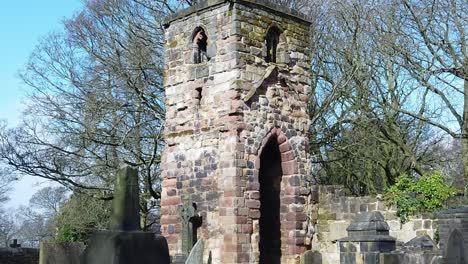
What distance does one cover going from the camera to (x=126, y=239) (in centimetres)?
432

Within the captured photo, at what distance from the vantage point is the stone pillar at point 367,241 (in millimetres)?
11820

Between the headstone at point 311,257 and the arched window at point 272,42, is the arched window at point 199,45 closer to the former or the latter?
the arched window at point 272,42

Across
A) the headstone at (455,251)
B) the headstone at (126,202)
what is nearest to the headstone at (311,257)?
the headstone at (455,251)

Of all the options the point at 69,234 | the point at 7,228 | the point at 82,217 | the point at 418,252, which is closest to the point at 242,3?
the point at 418,252

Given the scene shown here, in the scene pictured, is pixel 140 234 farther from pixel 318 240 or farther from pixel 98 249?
pixel 318 240

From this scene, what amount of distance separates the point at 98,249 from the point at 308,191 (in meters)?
11.5

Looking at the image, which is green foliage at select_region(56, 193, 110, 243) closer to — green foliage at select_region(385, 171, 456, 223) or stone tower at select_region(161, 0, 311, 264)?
stone tower at select_region(161, 0, 311, 264)

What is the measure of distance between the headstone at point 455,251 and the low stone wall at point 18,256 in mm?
13885

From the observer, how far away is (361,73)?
70.1 feet

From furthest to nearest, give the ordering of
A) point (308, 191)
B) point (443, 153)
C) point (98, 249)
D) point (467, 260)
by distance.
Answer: point (443, 153)
point (308, 191)
point (467, 260)
point (98, 249)

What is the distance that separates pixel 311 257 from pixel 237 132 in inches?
122

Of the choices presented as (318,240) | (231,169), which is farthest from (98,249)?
(318,240)

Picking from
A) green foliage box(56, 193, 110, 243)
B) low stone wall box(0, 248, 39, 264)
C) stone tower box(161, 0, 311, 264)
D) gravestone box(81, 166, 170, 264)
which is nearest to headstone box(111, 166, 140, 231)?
gravestone box(81, 166, 170, 264)

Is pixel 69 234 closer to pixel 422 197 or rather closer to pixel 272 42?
pixel 272 42
